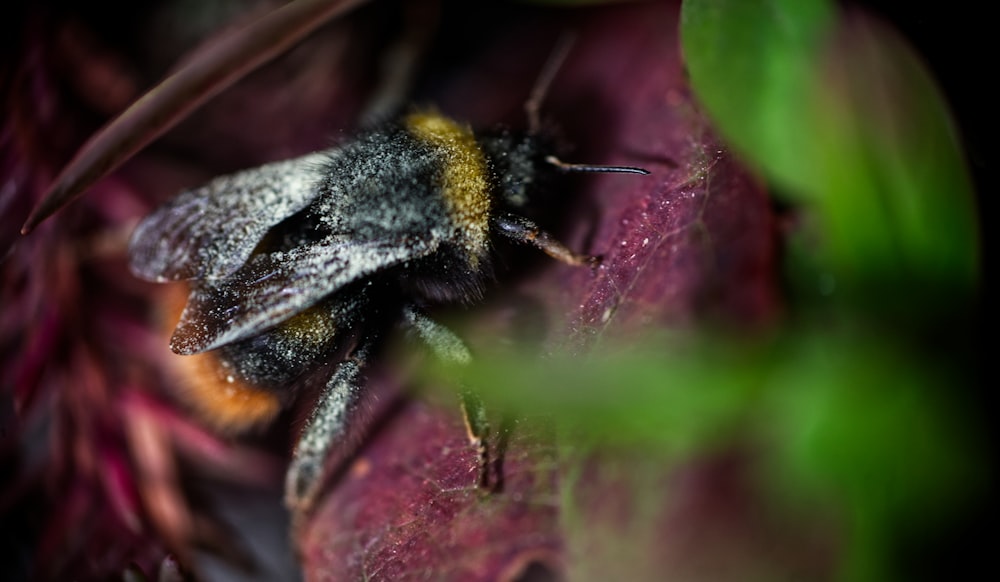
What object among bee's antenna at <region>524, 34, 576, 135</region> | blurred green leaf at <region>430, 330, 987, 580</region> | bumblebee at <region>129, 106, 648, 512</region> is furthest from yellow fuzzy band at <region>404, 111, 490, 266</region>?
blurred green leaf at <region>430, 330, 987, 580</region>

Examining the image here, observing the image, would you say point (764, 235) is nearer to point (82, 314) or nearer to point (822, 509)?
point (822, 509)

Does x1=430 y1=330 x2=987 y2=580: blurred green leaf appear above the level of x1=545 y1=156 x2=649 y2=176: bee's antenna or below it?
below

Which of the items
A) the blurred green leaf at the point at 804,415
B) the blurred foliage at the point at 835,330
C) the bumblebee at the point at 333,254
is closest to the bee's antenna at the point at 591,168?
the bumblebee at the point at 333,254

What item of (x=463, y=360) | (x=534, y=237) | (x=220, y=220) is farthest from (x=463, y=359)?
(x=220, y=220)

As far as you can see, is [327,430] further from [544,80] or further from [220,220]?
[544,80]

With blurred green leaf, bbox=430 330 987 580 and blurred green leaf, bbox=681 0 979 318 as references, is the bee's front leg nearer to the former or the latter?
blurred green leaf, bbox=430 330 987 580

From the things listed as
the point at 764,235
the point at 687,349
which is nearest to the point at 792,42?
the point at 764,235
